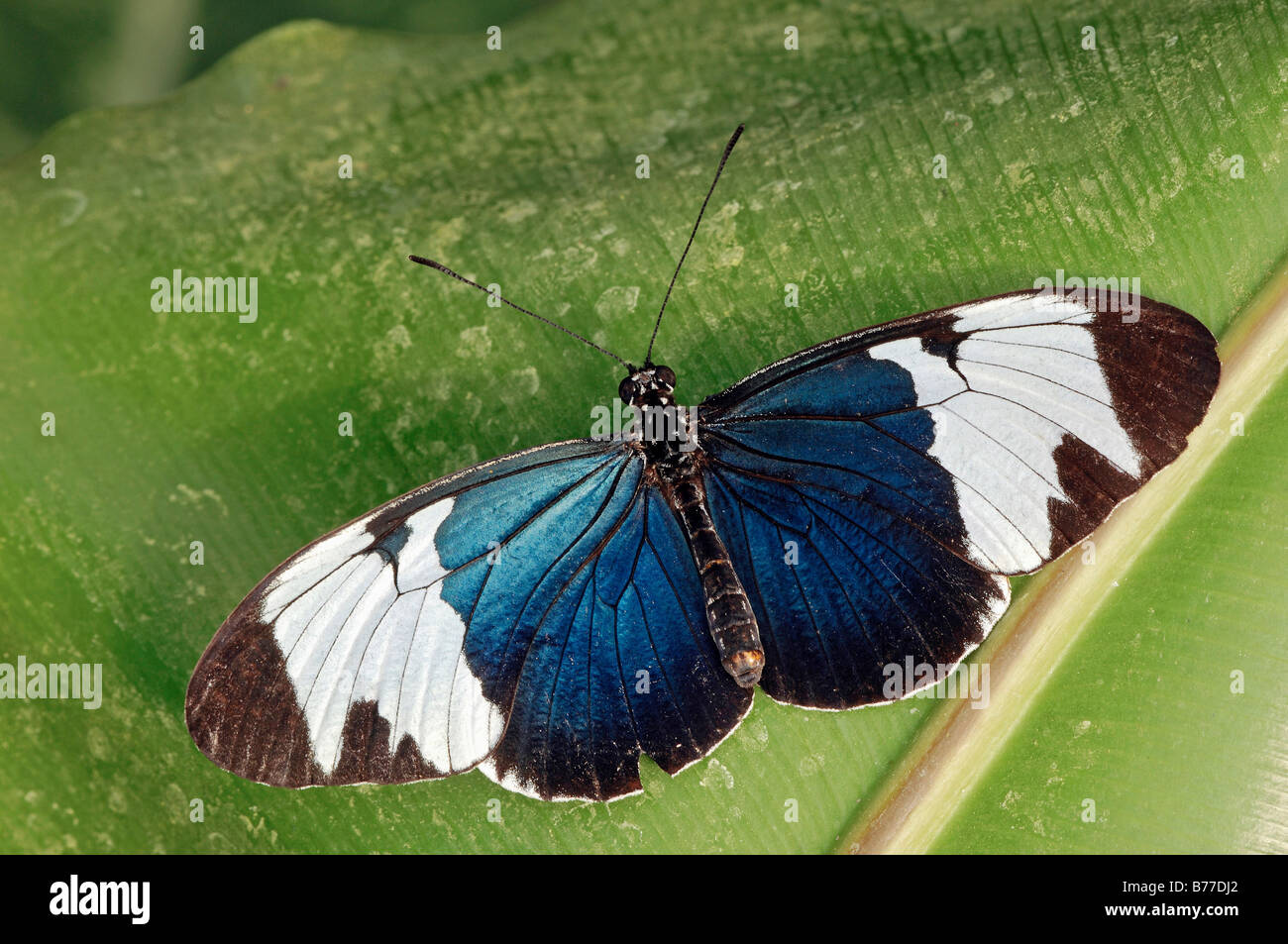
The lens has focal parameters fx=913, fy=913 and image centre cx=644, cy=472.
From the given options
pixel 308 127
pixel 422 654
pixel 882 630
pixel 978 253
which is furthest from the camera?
pixel 308 127

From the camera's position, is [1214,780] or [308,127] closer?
[1214,780]

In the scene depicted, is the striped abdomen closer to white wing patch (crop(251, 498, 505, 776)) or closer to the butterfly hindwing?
the butterfly hindwing

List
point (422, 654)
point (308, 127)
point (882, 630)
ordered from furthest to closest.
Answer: point (308, 127)
point (882, 630)
point (422, 654)

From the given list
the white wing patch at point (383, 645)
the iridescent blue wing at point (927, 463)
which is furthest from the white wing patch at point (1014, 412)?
the white wing patch at point (383, 645)

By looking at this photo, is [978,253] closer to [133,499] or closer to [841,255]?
[841,255]

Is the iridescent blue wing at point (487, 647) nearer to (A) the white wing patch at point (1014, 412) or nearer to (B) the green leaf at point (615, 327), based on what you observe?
(B) the green leaf at point (615, 327)

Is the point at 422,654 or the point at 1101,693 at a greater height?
the point at 422,654
